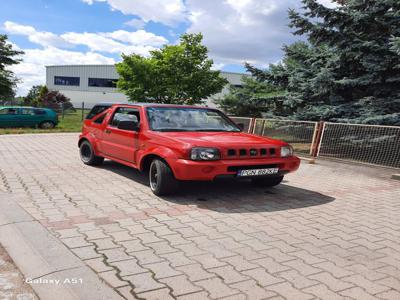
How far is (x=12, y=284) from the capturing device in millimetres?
2939

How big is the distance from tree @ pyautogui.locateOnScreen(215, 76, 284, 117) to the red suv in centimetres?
757

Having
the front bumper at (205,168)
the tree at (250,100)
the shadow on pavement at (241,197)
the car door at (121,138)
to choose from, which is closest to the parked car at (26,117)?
the tree at (250,100)

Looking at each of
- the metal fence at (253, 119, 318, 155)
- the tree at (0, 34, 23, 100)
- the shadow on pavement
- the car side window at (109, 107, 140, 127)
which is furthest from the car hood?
the tree at (0, 34, 23, 100)

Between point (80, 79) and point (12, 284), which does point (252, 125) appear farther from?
point (80, 79)

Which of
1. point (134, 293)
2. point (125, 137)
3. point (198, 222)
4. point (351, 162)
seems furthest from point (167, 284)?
point (351, 162)

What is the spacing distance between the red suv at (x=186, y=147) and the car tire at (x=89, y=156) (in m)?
0.69

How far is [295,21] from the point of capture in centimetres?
1230

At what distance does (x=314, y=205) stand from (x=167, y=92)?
2044 cm

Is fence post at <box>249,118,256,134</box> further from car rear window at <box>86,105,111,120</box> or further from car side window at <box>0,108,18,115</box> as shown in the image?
car side window at <box>0,108,18,115</box>

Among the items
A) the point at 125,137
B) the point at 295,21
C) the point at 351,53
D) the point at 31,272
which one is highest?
the point at 295,21

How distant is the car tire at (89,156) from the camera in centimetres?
819

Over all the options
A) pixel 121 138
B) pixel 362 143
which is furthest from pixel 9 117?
pixel 362 143

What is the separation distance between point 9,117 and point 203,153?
18.0 metres

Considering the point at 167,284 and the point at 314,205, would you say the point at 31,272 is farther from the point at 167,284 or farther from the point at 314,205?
the point at 314,205
